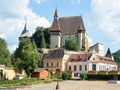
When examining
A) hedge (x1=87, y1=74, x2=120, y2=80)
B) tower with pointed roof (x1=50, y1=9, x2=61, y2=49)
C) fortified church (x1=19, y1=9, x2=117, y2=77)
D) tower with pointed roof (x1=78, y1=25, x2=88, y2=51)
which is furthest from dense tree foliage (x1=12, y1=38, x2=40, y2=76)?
tower with pointed roof (x1=78, y1=25, x2=88, y2=51)

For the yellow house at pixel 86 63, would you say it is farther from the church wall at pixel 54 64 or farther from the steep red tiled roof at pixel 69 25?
the steep red tiled roof at pixel 69 25

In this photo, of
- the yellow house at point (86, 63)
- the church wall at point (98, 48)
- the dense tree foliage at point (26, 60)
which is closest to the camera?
the dense tree foliage at point (26, 60)

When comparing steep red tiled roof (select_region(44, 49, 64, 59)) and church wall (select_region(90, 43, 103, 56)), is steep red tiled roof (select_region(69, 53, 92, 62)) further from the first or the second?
church wall (select_region(90, 43, 103, 56))

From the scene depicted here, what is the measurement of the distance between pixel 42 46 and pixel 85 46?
56.8 feet

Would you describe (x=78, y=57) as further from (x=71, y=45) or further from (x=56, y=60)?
(x=71, y=45)

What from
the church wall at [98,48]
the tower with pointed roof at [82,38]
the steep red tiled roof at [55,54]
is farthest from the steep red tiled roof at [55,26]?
the steep red tiled roof at [55,54]

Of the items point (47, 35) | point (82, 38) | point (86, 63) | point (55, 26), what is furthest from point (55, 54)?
point (47, 35)

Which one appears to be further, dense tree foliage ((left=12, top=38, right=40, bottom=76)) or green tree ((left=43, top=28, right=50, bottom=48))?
green tree ((left=43, top=28, right=50, bottom=48))

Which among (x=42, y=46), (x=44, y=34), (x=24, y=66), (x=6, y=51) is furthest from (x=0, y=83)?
(x=44, y=34)

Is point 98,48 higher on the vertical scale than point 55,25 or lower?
lower

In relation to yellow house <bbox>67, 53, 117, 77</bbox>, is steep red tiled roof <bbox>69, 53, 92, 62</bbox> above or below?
above

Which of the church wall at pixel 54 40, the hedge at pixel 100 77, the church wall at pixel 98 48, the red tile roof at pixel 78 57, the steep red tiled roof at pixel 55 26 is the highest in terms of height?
the steep red tiled roof at pixel 55 26

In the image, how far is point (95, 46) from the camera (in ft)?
457

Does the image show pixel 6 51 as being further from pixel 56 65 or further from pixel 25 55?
pixel 25 55
